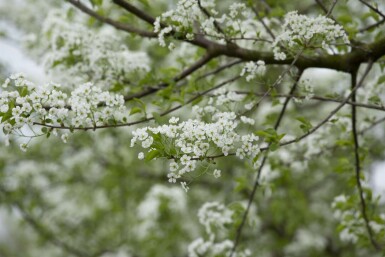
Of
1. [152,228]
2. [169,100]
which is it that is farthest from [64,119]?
[152,228]

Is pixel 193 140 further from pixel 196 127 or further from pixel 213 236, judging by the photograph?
pixel 213 236

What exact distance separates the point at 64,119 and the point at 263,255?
6.26 metres

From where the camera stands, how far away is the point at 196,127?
93.7 inches

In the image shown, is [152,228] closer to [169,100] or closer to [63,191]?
[63,191]

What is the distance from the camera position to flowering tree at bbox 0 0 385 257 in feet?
8.59

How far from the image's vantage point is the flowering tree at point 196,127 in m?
2.62

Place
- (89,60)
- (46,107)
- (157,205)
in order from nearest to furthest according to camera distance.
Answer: (46,107), (89,60), (157,205)

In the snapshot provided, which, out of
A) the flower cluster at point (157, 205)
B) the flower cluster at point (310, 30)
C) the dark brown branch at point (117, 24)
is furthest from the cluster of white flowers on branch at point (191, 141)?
the flower cluster at point (157, 205)

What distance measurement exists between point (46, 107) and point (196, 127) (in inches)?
32.3

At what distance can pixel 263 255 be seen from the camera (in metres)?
8.15

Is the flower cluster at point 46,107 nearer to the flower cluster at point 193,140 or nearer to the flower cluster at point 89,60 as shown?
the flower cluster at point 193,140

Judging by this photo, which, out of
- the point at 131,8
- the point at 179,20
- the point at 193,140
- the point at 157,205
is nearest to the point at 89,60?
the point at 131,8

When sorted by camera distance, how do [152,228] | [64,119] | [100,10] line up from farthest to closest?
1. [152,228]
2. [100,10]
3. [64,119]

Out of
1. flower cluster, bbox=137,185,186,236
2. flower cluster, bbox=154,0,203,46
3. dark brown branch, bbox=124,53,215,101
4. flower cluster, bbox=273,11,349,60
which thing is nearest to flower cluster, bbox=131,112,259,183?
flower cluster, bbox=273,11,349,60
